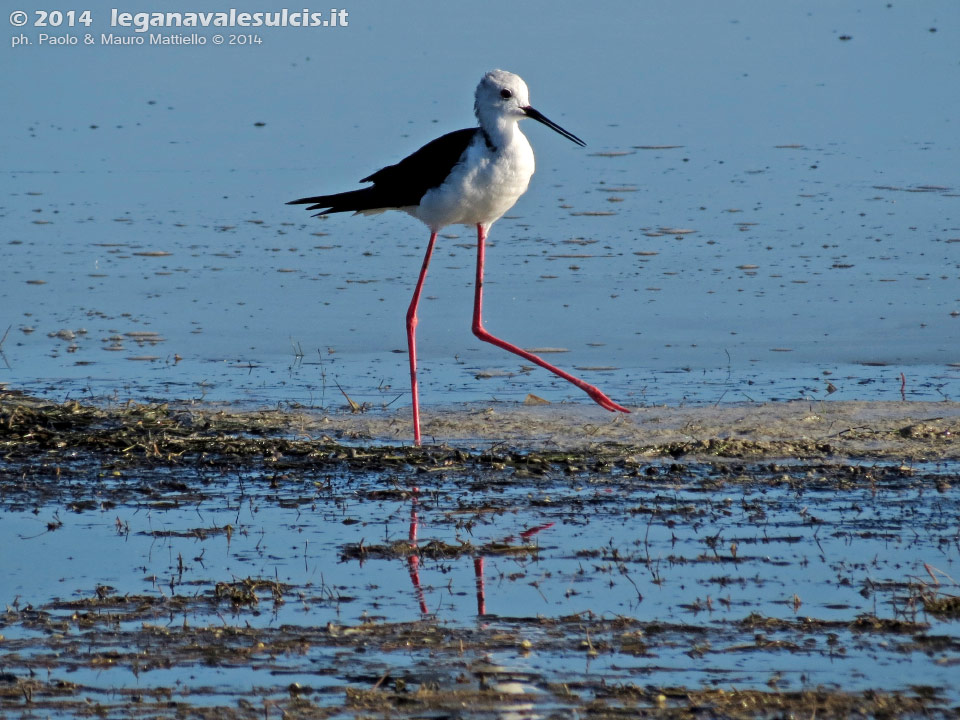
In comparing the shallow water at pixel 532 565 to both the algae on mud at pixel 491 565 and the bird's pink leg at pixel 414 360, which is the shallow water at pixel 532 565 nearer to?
the algae on mud at pixel 491 565

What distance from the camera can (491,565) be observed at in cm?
536

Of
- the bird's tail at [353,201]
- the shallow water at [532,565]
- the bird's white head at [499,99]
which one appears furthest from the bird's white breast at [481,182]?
the shallow water at [532,565]

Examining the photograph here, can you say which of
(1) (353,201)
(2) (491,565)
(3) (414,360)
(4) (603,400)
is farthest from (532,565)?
(1) (353,201)

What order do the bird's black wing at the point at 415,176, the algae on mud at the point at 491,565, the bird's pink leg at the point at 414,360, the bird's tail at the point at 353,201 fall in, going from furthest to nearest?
1. the bird's tail at the point at 353,201
2. the bird's black wing at the point at 415,176
3. the bird's pink leg at the point at 414,360
4. the algae on mud at the point at 491,565

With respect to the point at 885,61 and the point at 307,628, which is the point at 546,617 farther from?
the point at 885,61

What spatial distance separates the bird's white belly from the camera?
8.17 m

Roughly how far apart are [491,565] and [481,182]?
3249mm

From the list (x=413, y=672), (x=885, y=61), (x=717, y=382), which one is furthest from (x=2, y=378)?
(x=885, y=61)

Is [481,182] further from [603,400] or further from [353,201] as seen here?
[603,400]

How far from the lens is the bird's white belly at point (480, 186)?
8.17 meters

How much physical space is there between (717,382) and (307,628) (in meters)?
4.60

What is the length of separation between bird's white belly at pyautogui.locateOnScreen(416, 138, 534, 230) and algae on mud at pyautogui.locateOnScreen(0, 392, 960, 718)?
45.1 inches

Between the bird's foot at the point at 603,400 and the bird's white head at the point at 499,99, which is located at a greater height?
the bird's white head at the point at 499,99

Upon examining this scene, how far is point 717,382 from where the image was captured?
8.85m
